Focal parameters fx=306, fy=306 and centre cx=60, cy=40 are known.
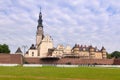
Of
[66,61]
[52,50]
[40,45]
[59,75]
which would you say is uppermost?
[40,45]

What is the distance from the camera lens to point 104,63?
99062 mm

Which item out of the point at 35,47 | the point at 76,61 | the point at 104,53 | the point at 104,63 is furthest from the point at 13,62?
the point at 104,53

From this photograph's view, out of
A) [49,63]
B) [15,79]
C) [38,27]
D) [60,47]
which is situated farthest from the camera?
[38,27]

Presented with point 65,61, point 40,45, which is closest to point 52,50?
point 40,45

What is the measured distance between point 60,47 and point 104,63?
36694mm

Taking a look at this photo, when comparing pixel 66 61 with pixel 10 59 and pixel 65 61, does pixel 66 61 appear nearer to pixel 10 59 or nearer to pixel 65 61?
pixel 65 61

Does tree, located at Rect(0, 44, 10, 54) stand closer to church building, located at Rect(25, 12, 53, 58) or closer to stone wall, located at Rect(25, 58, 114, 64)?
church building, located at Rect(25, 12, 53, 58)

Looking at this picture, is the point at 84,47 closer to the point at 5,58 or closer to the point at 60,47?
the point at 60,47

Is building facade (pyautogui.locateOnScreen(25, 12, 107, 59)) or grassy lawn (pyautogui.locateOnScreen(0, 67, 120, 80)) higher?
building facade (pyautogui.locateOnScreen(25, 12, 107, 59))

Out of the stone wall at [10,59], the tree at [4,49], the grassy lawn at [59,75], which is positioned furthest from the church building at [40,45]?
the grassy lawn at [59,75]

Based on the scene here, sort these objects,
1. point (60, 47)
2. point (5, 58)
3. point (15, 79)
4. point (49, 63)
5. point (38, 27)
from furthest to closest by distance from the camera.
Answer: point (38, 27) < point (60, 47) < point (49, 63) < point (5, 58) < point (15, 79)

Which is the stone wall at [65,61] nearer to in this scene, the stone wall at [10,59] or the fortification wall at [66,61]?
the fortification wall at [66,61]

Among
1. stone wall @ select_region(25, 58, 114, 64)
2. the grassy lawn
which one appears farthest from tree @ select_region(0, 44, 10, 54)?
the grassy lawn

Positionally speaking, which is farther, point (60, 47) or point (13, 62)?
point (60, 47)
